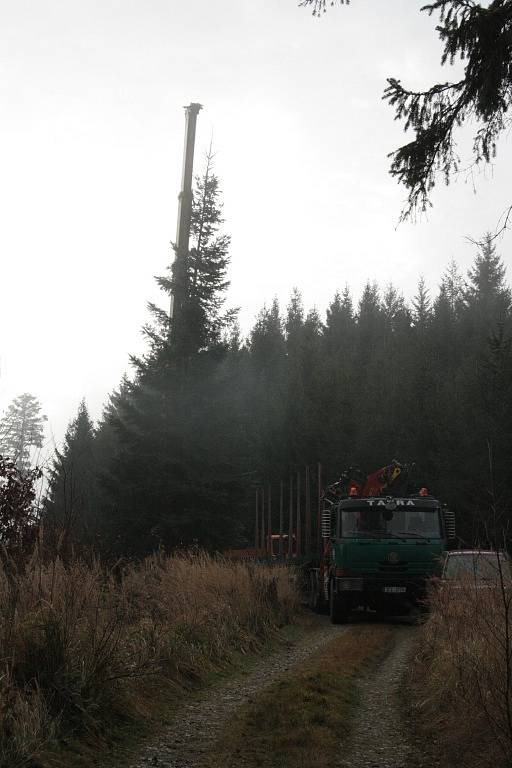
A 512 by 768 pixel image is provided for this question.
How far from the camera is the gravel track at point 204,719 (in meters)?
5.55

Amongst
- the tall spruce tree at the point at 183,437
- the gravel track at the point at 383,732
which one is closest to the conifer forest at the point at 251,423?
the tall spruce tree at the point at 183,437

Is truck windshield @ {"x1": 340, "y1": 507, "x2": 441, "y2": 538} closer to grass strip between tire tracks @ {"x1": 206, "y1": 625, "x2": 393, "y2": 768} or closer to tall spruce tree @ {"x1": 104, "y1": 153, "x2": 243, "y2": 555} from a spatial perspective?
grass strip between tire tracks @ {"x1": 206, "y1": 625, "x2": 393, "y2": 768}

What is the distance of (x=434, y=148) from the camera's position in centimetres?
697

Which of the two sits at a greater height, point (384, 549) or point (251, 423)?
point (251, 423)

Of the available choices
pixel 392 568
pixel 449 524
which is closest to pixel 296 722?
pixel 392 568

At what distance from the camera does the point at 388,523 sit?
54.3 feet

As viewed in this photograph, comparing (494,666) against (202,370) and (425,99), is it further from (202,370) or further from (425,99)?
(202,370)

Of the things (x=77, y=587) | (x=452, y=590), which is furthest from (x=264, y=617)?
(x=77, y=587)

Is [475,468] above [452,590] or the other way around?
above

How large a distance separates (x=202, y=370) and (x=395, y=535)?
19.3 meters

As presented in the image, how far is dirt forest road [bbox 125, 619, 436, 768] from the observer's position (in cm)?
553

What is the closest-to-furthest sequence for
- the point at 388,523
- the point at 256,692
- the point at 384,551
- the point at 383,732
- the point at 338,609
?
the point at 383,732 → the point at 256,692 → the point at 384,551 → the point at 338,609 → the point at 388,523

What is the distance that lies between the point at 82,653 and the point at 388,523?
11.1m

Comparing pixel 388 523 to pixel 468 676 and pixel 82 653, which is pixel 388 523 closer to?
pixel 468 676
